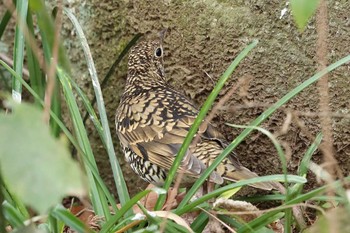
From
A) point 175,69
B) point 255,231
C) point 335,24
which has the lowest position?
point 255,231

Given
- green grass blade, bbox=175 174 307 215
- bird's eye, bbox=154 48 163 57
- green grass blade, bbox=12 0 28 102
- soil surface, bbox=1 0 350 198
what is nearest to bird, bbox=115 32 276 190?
bird's eye, bbox=154 48 163 57

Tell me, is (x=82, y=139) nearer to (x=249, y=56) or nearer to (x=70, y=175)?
(x=249, y=56)

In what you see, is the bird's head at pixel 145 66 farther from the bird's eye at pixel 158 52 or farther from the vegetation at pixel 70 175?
the vegetation at pixel 70 175

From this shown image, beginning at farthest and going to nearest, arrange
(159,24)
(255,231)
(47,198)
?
(159,24), (255,231), (47,198)

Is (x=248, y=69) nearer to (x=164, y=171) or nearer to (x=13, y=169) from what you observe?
(x=164, y=171)

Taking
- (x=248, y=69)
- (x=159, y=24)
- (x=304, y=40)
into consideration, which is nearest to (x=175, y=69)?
(x=159, y=24)

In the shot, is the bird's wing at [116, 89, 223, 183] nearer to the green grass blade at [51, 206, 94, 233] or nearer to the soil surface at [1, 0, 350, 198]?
the soil surface at [1, 0, 350, 198]
